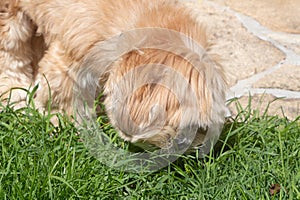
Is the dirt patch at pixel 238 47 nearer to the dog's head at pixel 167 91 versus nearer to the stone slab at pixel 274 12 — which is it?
the stone slab at pixel 274 12

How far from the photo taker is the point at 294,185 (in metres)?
2.88

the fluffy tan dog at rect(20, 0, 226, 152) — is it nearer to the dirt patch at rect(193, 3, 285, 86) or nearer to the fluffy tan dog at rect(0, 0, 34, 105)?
the fluffy tan dog at rect(0, 0, 34, 105)

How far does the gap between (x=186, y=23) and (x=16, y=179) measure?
103cm

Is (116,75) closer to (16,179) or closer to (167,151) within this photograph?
(167,151)

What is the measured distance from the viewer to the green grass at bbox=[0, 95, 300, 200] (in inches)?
110

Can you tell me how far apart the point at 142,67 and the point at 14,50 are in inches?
54.9

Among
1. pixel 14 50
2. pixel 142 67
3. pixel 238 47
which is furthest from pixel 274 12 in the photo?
pixel 142 67

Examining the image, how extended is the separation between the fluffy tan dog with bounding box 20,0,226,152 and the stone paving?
3.00 feet

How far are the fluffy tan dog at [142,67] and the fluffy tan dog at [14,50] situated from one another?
564mm

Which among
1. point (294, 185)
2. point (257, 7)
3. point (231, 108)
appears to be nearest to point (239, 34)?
point (257, 7)

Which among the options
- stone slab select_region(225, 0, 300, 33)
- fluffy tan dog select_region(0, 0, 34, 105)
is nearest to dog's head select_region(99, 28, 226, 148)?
fluffy tan dog select_region(0, 0, 34, 105)

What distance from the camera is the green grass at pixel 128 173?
280 centimetres

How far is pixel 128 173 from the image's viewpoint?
2965mm

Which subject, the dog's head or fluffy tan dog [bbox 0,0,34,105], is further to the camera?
fluffy tan dog [bbox 0,0,34,105]
